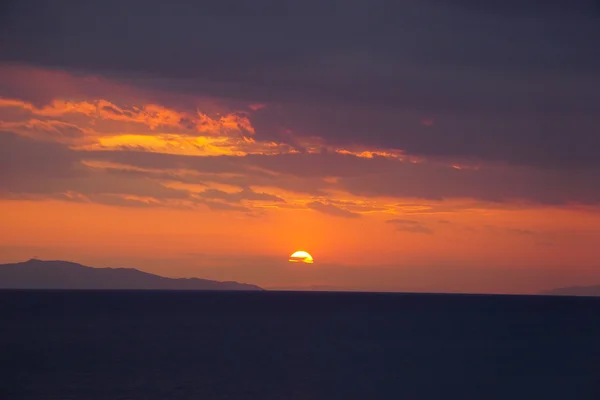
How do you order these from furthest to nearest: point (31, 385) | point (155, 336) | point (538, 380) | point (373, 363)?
point (155, 336)
point (373, 363)
point (538, 380)
point (31, 385)

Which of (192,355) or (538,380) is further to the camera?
(192,355)

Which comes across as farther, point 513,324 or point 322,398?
point 513,324

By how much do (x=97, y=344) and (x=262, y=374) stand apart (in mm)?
24298

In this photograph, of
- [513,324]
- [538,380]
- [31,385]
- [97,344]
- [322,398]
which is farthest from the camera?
[513,324]

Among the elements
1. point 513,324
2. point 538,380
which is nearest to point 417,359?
point 538,380

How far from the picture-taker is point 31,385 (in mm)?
42375

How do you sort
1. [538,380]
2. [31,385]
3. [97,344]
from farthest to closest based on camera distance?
1. [97,344]
2. [538,380]
3. [31,385]

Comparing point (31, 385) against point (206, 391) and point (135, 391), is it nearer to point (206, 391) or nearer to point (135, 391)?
point (135, 391)

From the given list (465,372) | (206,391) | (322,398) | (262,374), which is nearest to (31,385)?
(206,391)

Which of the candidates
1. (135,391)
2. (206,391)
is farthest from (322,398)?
(135,391)

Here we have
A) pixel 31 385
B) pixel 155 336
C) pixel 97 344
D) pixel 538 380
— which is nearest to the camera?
pixel 31 385

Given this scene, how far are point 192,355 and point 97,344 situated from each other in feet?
42.8

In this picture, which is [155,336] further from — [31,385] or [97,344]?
[31,385]

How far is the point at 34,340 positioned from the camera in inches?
2694
